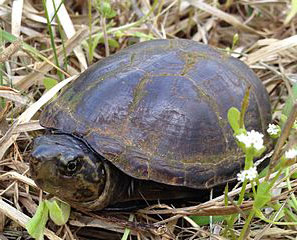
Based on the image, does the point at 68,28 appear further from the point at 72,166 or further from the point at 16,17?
the point at 72,166

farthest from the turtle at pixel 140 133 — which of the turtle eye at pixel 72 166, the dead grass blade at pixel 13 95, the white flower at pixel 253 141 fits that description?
the white flower at pixel 253 141

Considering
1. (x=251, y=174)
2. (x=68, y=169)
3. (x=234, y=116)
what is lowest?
(x=68, y=169)

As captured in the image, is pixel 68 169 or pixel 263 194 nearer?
pixel 263 194

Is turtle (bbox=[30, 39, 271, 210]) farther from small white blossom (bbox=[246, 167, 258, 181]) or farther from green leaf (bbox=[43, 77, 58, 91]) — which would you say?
small white blossom (bbox=[246, 167, 258, 181])

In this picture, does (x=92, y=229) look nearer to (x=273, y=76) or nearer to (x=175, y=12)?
(x=273, y=76)

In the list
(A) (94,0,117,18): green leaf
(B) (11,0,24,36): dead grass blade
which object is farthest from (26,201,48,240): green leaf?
(B) (11,0,24,36): dead grass blade

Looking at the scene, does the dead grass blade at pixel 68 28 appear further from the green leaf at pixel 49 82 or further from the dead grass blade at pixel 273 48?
the dead grass blade at pixel 273 48

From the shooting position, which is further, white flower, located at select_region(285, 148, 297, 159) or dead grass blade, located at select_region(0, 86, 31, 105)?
dead grass blade, located at select_region(0, 86, 31, 105)

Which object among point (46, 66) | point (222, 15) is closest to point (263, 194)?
point (46, 66)
